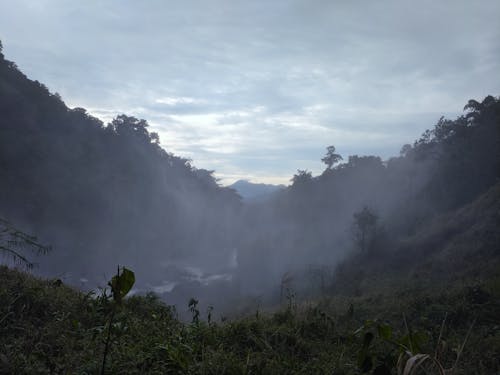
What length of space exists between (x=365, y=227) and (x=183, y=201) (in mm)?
38015

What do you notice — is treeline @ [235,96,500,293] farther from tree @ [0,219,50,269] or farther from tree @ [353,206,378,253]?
tree @ [0,219,50,269]

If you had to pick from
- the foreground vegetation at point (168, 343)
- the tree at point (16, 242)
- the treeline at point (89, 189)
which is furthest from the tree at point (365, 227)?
the tree at point (16, 242)

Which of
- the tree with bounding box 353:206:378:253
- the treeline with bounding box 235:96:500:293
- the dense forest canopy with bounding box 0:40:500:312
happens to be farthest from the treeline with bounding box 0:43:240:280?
the tree with bounding box 353:206:378:253

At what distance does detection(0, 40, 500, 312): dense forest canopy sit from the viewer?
1465 inches

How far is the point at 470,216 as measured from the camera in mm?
28672

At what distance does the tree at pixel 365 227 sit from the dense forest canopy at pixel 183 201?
135 millimetres

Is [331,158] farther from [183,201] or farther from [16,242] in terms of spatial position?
[16,242]

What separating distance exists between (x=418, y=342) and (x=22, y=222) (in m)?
45.0

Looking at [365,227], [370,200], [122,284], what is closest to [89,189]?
[365,227]

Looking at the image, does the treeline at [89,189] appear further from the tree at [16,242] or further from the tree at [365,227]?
the tree at [16,242]

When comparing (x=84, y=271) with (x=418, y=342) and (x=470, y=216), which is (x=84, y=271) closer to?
(x=470, y=216)

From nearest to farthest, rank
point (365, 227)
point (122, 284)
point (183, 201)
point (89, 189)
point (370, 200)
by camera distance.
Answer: point (122, 284), point (365, 227), point (89, 189), point (370, 200), point (183, 201)

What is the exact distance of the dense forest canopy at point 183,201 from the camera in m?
37.2

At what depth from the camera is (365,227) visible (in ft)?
119
